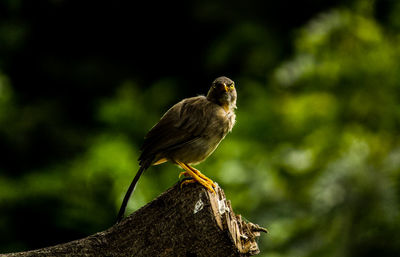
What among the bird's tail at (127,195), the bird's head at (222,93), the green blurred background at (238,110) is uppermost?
the green blurred background at (238,110)

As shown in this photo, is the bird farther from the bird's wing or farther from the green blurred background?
the green blurred background

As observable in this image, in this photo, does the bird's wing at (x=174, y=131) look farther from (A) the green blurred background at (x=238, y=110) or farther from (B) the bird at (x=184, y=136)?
(A) the green blurred background at (x=238, y=110)

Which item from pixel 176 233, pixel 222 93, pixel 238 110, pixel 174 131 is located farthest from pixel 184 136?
pixel 238 110

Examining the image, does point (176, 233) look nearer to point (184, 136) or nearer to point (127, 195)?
point (127, 195)

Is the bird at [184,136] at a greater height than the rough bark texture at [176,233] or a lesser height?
greater

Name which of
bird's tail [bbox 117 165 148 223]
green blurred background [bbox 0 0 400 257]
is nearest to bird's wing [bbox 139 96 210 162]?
bird's tail [bbox 117 165 148 223]

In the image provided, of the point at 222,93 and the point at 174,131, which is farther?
the point at 222,93

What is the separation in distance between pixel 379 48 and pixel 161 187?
2790 millimetres

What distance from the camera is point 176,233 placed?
3.22 metres

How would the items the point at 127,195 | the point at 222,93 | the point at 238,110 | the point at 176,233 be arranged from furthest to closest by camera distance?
the point at 238,110 < the point at 222,93 < the point at 127,195 < the point at 176,233

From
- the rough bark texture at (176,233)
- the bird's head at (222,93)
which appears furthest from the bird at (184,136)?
the rough bark texture at (176,233)

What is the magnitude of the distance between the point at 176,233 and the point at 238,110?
4.25 metres

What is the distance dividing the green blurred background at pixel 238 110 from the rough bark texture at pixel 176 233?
6.47 ft

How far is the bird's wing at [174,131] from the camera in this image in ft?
12.3
